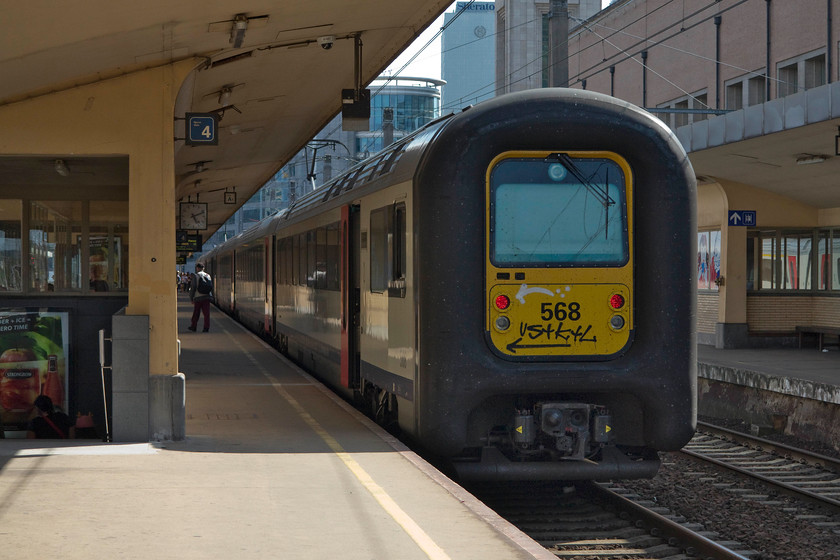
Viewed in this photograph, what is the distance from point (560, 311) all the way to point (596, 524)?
65.6 inches

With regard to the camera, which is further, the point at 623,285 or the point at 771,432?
the point at 771,432

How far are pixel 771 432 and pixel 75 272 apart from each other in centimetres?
950

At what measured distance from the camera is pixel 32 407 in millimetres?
10758

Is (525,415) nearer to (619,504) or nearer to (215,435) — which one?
(619,504)

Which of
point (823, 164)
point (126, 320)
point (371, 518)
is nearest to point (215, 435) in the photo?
point (126, 320)

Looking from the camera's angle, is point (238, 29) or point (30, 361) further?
point (30, 361)

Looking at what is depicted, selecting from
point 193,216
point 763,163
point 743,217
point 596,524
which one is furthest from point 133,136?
point 193,216

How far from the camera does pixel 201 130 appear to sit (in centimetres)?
1054

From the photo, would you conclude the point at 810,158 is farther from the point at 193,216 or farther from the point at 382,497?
the point at 193,216

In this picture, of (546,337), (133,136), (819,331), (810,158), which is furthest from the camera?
(819,331)

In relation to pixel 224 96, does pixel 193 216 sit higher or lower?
lower

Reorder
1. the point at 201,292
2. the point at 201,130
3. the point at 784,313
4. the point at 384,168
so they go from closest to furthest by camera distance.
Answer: the point at 384,168
the point at 201,130
the point at 784,313
the point at 201,292

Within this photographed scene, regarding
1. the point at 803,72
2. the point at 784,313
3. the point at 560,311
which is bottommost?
the point at 784,313

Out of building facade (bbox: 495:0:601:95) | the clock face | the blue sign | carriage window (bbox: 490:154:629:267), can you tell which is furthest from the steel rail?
building facade (bbox: 495:0:601:95)
